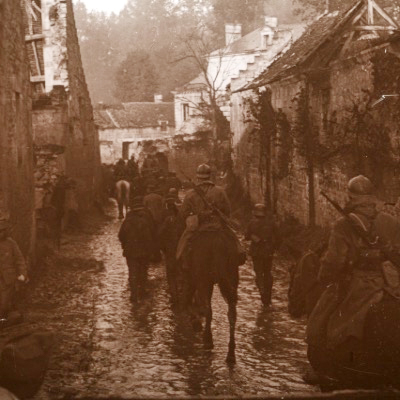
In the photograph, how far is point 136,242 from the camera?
37.9 ft

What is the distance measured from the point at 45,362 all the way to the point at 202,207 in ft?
11.0

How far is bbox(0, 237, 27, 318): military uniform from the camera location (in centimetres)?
869

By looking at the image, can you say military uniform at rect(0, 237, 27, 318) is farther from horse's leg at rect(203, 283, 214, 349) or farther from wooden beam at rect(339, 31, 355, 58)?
wooden beam at rect(339, 31, 355, 58)

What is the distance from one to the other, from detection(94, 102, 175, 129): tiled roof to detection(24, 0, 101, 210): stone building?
30.5 meters

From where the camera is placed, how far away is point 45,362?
6.58m

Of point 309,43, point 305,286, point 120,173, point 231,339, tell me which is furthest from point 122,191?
point 305,286

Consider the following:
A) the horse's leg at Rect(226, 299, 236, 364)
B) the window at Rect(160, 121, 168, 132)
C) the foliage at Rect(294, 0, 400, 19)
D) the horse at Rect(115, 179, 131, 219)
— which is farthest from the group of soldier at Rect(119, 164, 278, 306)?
the window at Rect(160, 121, 168, 132)

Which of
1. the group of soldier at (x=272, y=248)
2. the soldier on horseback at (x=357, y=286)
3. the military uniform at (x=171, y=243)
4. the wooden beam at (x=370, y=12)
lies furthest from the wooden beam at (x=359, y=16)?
the soldier on horseback at (x=357, y=286)

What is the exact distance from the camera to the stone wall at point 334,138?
12023 mm

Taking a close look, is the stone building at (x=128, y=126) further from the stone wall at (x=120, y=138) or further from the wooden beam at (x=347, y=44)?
the wooden beam at (x=347, y=44)

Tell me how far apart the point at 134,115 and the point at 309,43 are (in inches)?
1577

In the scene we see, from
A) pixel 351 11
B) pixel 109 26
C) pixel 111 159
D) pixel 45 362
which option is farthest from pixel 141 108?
pixel 45 362

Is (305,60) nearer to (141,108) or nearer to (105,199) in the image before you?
(105,199)

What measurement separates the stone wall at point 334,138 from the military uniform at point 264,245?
2431mm
